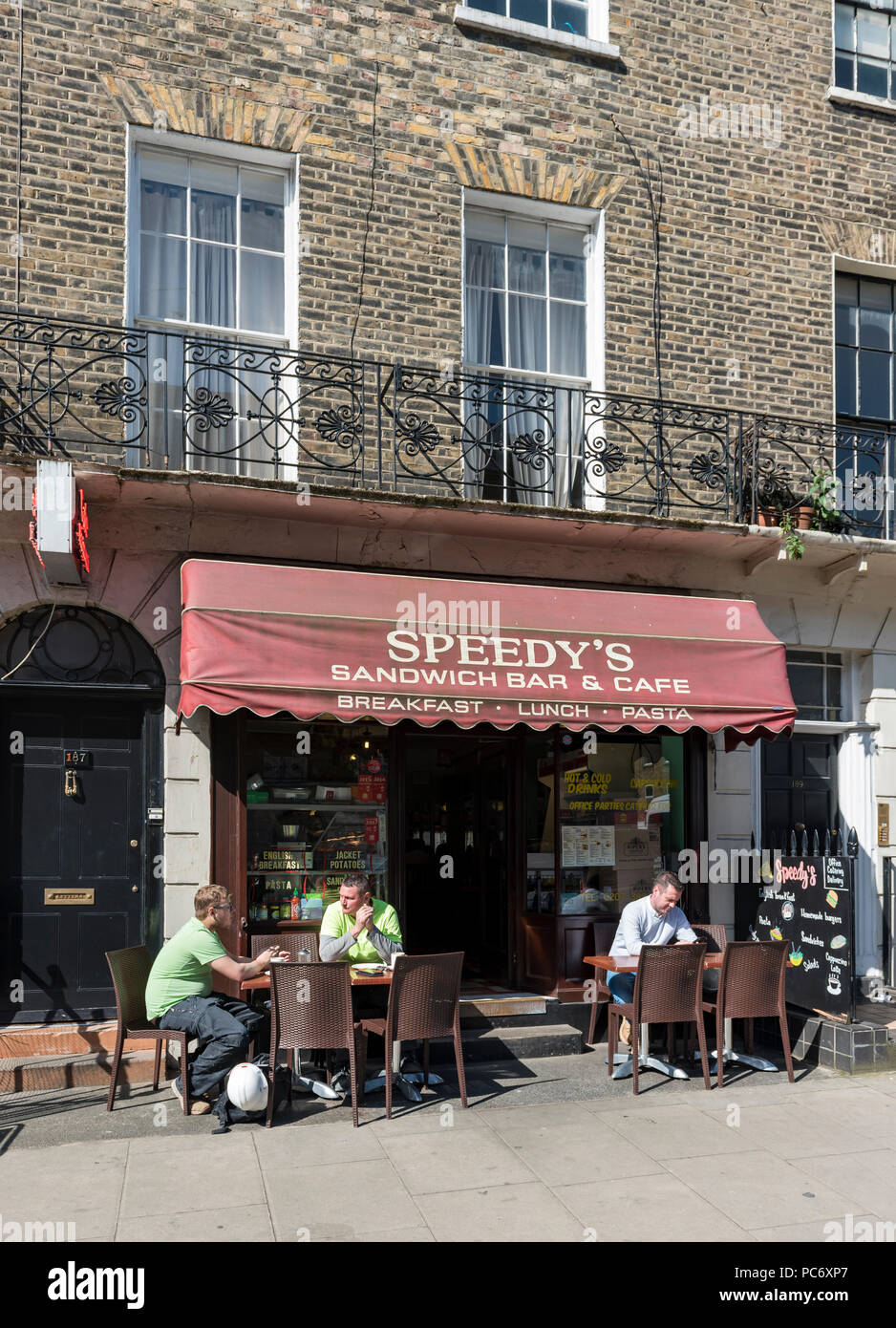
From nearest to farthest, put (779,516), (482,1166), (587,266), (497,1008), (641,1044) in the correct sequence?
1. (482,1166)
2. (641,1044)
3. (497,1008)
4. (779,516)
5. (587,266)

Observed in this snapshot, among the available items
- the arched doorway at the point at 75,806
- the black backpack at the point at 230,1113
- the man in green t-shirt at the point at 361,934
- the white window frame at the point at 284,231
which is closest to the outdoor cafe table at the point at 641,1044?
the man in green t-shirt at the point at 361,934

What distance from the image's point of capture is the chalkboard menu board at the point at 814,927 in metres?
8.57

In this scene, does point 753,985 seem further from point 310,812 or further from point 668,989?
point 310,812

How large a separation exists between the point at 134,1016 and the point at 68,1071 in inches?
30.6

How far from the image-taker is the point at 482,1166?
6.17 meters

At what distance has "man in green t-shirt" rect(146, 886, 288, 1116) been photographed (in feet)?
23.2

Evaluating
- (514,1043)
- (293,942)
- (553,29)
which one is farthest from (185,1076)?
(553,29)

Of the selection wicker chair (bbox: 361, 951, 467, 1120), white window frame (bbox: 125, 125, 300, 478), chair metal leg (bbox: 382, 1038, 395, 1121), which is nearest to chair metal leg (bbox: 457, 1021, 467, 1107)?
wicker chair (bbox: 361, 951, 467, 1120)

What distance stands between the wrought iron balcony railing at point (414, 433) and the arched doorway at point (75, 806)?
1.49m

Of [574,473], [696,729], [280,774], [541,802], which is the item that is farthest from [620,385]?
[280,774]

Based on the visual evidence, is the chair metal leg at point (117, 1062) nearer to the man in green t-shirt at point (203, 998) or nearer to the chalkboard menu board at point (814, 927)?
the man in green t-shirt at point (203, 998)

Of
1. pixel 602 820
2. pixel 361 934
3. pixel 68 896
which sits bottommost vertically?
pixel 361 934

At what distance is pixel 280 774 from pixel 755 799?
4.48 meters

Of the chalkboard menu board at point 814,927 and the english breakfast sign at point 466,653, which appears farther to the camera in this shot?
the chalkboard menu board at point 814,927
